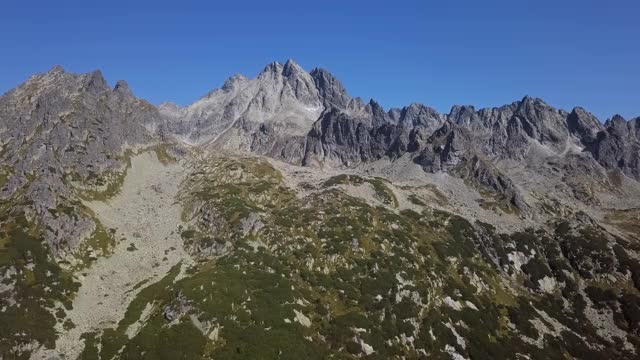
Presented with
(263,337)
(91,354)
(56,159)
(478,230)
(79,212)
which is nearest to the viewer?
(91,354)

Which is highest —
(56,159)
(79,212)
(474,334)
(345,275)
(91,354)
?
(56,159)

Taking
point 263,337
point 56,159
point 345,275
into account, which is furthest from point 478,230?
point 56,159

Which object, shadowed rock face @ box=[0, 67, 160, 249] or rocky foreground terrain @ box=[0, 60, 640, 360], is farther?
shadowed rock face @ box=[0, 67, 160, 249]

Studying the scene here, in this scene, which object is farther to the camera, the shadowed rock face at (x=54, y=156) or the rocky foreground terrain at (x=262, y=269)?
the shadowed rock face at (x=54, y=156)

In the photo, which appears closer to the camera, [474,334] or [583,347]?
[474,334]

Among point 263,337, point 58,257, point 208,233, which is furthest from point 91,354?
point 208,233

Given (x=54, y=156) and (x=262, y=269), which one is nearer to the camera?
(x=262, y=269)

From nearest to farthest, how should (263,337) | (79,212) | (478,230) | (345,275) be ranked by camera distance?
(263,337) < (345,275) < (79,212) < (478,230)

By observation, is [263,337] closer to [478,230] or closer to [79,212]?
[79,212]

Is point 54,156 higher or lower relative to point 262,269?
higher

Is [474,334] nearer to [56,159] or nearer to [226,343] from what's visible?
[226,343]

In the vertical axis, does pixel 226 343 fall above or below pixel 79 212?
below
